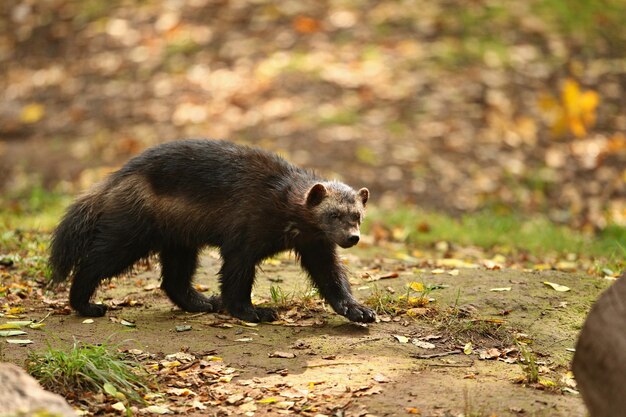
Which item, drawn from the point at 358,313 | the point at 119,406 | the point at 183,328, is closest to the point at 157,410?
the point at 119,406

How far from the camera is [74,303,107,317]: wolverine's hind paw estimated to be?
6.91m

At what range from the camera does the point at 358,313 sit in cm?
655

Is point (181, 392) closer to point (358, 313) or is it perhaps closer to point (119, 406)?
point (119, 406)

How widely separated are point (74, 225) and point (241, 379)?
2.30 meters

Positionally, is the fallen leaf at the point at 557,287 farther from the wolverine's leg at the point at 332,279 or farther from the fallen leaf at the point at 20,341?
the fallen leaf at the point at 20,341

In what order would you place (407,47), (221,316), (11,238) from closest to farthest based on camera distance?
(221,316) < (11,238) < (407,47)

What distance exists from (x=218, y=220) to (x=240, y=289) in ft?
1.88

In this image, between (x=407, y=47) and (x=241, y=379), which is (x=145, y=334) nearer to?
(x=241, y=379)

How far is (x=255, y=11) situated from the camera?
16375mm

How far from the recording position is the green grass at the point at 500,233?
404 inches

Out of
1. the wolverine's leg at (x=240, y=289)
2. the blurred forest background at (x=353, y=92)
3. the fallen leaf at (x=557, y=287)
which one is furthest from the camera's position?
the blurred forest background at (x=353, y=92)

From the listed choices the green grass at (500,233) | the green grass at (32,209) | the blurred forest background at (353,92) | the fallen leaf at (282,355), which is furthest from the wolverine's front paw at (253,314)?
the blurred forest background at (353,92)

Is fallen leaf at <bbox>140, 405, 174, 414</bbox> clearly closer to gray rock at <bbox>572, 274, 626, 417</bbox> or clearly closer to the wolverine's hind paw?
the wolverine's hind paw

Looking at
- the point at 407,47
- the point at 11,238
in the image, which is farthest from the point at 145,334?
the point at 407,47
